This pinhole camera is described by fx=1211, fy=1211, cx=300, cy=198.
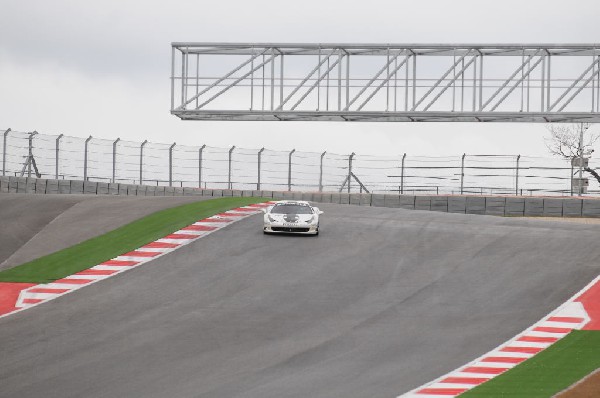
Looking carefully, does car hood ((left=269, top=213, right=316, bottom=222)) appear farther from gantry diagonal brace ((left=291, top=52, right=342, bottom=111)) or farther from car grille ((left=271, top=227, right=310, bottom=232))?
gantry diagonal brace ((left=291, top=52, right=342, bottom=111))

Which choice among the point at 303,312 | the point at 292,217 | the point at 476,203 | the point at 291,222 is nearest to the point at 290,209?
the point at 292,217

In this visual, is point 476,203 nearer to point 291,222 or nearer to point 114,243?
point 291,222

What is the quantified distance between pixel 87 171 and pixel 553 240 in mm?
24515

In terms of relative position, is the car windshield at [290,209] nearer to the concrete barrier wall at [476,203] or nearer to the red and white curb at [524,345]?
the red and white curb at [524,345]

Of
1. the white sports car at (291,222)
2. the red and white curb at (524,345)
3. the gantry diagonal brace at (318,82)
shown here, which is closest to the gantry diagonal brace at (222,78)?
the gantry diagonal brace at (318,82)

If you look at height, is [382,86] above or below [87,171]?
above

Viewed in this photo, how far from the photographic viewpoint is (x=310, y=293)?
27.7 m

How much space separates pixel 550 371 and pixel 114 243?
1651 centimetres

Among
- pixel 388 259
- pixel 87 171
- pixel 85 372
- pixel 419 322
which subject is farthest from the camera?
pixel 87 171

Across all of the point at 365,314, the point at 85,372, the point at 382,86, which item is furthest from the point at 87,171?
the point at 85,372

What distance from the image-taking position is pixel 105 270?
3039 cm

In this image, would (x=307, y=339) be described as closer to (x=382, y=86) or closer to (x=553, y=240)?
(x=553, y=240)

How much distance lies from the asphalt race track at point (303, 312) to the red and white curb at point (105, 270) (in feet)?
1.55

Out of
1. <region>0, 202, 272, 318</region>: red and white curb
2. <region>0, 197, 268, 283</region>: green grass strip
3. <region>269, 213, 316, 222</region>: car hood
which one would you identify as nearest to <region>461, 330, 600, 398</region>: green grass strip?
<region>0, 202, 272, 318</region>: red and white curb
